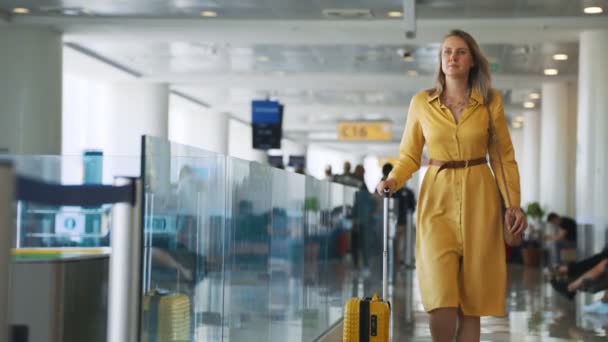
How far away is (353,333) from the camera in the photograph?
213 inches

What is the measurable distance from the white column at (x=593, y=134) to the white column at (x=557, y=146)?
7.26 metres

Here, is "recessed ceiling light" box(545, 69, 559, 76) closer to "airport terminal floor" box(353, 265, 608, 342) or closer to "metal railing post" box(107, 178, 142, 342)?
"airport terminal floor" box(353, 265, 608, 342)

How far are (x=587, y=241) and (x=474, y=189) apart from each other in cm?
1190

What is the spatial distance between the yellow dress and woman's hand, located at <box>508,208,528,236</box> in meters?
0.04

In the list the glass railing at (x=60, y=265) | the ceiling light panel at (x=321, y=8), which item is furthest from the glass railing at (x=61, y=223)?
the ceiling light panel at (x=321, y=8)

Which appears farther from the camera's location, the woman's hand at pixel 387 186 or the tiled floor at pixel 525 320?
the tiled floor at pixel 525 320

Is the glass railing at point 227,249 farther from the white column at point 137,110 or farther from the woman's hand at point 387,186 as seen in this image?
the white column at point 137,110

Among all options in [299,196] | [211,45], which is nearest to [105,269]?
[299,196]

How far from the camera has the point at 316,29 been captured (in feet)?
53.6

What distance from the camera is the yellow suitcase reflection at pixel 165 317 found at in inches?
128

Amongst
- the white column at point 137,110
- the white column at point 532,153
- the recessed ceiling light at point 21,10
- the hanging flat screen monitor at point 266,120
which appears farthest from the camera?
the white column at point 532,153

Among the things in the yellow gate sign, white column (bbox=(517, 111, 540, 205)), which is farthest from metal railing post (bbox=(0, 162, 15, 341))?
the yellow gate sign

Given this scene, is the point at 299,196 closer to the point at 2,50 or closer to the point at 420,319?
the point at 420,319

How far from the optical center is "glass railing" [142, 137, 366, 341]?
11.4ft
